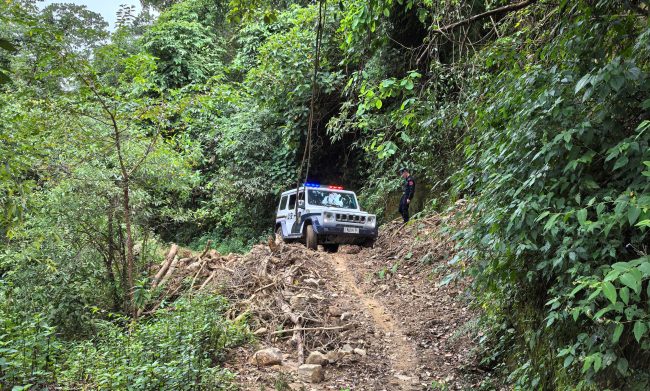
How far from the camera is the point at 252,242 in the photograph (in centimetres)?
1880

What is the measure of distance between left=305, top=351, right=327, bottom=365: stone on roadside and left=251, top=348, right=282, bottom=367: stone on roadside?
374 millimetres

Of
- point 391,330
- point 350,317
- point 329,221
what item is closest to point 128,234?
point 350,317

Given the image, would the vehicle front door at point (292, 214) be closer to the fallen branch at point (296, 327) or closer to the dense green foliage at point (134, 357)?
the fallen branch at point (296, 327)

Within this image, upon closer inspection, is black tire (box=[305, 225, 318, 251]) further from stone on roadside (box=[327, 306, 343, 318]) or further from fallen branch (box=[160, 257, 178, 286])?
stone on roadside (box=[327, 306, 343, 318])

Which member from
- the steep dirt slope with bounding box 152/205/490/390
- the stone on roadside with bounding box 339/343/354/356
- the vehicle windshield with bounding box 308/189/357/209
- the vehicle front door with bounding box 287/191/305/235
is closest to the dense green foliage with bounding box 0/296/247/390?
the steep dirt slope with bounding box 152/205/490/390

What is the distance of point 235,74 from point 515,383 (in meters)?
20.4

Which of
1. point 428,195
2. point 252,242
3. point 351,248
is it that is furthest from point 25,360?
point 252,242

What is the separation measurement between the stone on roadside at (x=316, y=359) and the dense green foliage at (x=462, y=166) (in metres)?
1.17

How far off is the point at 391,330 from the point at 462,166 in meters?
2.69

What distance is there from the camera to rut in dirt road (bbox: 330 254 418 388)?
584 centimetres

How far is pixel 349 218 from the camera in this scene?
36.6 feet

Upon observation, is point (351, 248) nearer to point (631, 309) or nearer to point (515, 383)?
point (515, 383)

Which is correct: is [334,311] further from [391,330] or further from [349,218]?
[349,218]

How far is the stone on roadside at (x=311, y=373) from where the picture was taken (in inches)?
215
